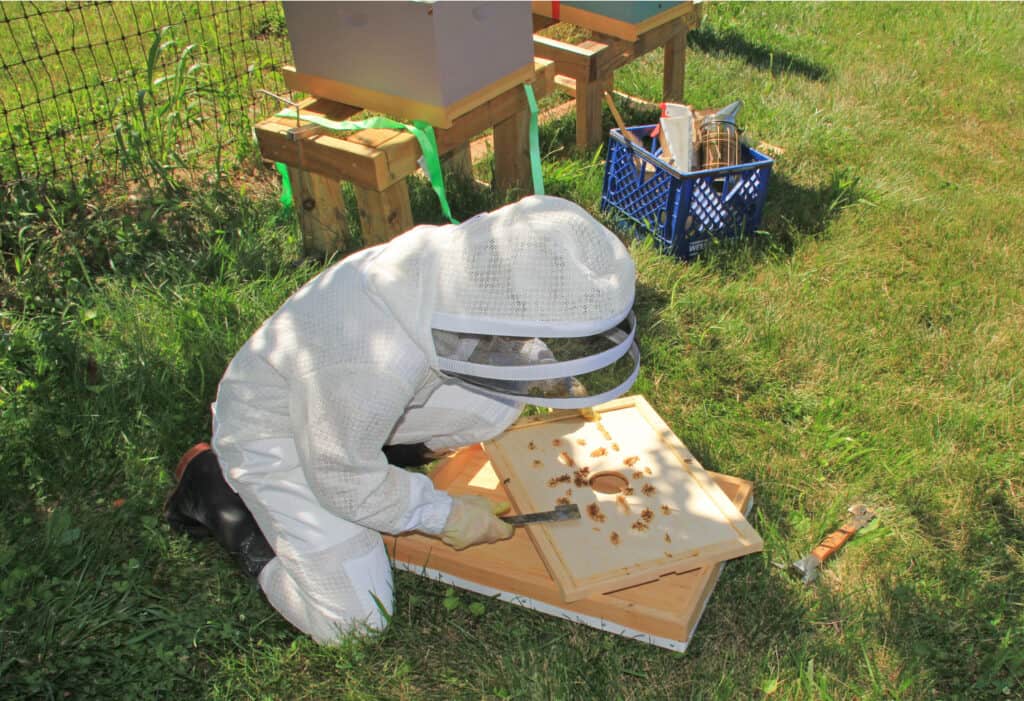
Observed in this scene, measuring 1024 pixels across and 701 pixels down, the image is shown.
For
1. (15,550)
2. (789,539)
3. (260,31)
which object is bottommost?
(789,539)

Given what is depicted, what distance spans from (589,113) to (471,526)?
332 cm

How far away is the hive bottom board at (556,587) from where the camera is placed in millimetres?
2486

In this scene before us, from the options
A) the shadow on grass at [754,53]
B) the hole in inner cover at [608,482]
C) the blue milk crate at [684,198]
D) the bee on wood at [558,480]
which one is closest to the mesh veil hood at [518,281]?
the bee on wood at [558,480]

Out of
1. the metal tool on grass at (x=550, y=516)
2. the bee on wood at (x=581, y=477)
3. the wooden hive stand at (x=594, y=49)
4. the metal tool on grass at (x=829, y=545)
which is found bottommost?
the metal tool on grass at (x=829, y=545)

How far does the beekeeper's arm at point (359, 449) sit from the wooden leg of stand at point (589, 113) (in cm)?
328

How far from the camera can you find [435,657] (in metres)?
2.55

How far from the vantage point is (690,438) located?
3295 mm

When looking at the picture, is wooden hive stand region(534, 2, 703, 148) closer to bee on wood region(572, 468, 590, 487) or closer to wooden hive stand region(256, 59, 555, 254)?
wooden hive stand region(256, 59, 555, 254)

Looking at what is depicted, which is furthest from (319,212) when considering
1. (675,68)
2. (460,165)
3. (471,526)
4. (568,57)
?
(675,68)

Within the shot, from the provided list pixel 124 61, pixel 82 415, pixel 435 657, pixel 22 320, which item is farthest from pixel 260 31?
pixel 435 657

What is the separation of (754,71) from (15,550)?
5777 millimetres

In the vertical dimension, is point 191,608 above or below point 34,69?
below

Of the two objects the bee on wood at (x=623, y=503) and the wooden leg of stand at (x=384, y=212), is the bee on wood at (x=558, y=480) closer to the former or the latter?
the bee on wood at (x=623, y=503)

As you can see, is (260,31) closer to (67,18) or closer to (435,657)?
(67,18)
